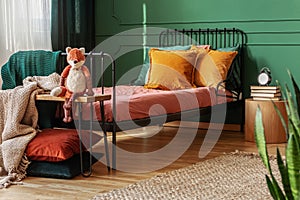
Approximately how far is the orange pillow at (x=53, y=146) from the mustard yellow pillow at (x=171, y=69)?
1676 millimetres

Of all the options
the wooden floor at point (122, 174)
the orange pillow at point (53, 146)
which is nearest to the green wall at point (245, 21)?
the wooden floor at point (122, 174)

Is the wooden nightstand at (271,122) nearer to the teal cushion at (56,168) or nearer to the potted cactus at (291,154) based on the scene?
the teal cushion at (56,168)

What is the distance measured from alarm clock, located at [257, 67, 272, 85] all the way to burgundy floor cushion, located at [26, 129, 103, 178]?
2.24 meters

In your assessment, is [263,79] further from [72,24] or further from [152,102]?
[72,24]

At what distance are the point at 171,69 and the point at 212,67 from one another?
432mm

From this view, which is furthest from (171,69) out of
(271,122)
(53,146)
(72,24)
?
(53,146)

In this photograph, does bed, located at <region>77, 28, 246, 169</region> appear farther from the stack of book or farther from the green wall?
the stack of book

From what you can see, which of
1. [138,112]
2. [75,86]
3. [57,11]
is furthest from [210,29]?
[75,86]

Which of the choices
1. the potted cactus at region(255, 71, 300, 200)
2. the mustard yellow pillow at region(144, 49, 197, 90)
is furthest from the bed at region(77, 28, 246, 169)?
the potted cactus at region(255, 71, 300, 200)

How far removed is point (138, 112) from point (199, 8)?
229 centimetres

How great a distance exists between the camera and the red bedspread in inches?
159

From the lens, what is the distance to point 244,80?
588cm

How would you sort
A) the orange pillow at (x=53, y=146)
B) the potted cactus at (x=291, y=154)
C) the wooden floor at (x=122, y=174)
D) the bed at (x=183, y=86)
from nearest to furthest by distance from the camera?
the potted cactus at (x=291, y=154) → the wooden floor at (x=122, y=174) → the orange pillow at (x=53, y=146) → the bed at (x=183, y=86)

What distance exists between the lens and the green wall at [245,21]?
18.3 feet
